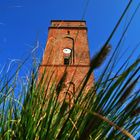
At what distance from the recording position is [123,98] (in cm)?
65

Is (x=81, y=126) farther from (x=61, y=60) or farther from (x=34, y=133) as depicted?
(x=61, y=60)

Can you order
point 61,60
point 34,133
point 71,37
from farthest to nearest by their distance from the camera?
point 71,37
point 61,60
point 34,133

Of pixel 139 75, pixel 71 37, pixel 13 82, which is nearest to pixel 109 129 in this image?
pixel 139 75

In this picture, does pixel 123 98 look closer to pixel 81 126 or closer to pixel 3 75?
pixel 81 126

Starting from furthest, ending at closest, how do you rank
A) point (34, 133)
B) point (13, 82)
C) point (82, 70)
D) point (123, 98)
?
point (82, 70), point (13, 82), point (34, 133), point (123, 98)

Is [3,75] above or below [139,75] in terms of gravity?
above

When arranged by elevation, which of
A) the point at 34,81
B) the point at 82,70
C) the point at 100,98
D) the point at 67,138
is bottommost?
the point at 67,138

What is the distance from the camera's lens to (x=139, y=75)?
74 cm

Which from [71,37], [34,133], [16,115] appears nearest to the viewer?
[34,133]

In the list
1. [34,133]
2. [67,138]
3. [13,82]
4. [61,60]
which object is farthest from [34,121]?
[61,60]

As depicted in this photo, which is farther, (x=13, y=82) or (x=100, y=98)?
(x=13, y=82)

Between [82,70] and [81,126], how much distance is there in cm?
1551

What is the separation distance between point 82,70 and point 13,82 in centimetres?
1509

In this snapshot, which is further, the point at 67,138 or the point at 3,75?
the point at 3,75
